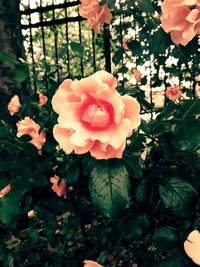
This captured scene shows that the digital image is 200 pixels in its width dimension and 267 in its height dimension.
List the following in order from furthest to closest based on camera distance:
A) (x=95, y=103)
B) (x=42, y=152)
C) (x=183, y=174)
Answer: (x=42, y=152) → (x=183, y=174) → (x=95, y=103)

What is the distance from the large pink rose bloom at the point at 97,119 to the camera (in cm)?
89

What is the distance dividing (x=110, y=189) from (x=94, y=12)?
2.25ft

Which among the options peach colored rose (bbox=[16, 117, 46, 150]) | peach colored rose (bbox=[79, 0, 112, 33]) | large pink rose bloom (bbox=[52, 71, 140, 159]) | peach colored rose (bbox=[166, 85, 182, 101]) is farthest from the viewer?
peach colored rose (bbox=[166, 85, 182, 101])

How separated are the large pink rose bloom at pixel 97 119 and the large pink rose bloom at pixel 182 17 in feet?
0.69

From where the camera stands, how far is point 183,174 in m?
1.35

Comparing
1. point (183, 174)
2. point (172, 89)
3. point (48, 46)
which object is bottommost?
point (48, 46)

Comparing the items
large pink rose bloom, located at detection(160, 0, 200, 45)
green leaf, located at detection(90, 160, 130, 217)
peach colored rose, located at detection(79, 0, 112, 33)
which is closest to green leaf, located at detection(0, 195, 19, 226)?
green leaf, located at detection(90, 160, 130, 217)

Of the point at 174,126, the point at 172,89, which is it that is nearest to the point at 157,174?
the point at 174,126

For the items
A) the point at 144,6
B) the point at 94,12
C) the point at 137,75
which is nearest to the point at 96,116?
the point at 144,6

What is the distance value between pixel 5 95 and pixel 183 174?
65.5 inches

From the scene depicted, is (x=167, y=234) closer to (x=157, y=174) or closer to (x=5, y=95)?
(x=157, y=174)

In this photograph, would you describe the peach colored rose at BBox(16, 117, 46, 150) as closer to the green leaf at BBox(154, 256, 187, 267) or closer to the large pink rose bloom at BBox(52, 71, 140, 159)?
the large pink rose bloom at BBox(52, 71, 140, 159)

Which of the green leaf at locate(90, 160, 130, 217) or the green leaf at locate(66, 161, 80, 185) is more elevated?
the green leaf at locate(90, 160, 130, 217)

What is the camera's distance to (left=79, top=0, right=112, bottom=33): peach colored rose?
1.35 metres
